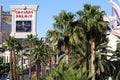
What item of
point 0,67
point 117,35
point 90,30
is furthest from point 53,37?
point 0,67

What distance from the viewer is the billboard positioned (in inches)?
7451

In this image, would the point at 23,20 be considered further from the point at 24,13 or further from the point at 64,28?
the point at 64,28

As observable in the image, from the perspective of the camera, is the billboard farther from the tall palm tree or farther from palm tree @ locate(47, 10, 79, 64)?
the tall palm tree

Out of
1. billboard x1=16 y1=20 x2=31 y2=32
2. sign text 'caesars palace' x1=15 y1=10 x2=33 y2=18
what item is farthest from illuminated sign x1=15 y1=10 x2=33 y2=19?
billboard x1=16 y1=20 x2=31 y2=32

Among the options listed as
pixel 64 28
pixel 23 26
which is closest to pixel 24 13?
pixel 23 26

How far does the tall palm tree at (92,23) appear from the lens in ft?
157

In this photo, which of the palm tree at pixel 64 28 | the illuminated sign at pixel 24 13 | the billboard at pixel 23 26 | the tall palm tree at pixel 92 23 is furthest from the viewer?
the illuminated sign at pixel 24 13

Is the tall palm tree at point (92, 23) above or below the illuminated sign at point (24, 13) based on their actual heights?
below

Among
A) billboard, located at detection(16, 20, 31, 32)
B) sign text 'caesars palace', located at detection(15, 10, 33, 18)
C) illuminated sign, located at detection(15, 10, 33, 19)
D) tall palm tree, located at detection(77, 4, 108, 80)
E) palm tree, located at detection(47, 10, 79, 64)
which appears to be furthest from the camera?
sign text 'caesars palace', located at detection(15, 10, 33, 18)

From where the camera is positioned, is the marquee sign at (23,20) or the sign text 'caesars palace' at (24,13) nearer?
the marquee sign at (23,20)

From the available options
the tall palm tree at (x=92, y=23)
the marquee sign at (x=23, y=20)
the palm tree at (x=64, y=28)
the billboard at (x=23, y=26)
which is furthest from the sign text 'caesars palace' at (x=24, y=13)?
the tall palm tree at (x=92, y=23)

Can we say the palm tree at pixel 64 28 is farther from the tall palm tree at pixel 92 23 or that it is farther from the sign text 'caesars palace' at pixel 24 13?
the sign text 'caesars palace' at pixel 24 13

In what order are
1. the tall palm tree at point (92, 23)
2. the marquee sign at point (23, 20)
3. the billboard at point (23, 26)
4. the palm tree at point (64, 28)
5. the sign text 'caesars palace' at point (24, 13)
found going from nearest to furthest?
the tall palm tree at point (92, 23)
the palm tree at point (64, 28)
the marquee sign at point (23, 20)
the billboard at point (23, 26)
the sign text 'caesars palace' at point (24, 13)

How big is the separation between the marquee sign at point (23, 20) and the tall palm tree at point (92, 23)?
456 feet
